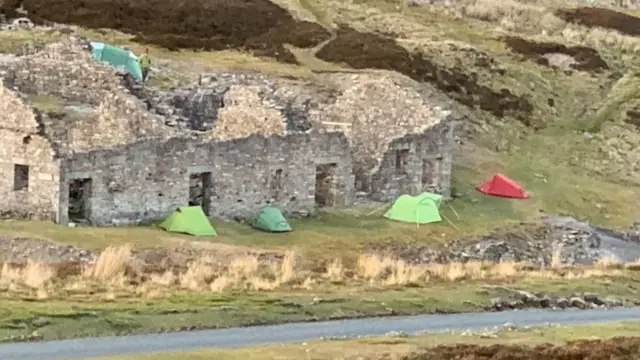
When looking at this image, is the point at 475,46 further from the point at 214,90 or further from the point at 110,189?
the point at 110,189

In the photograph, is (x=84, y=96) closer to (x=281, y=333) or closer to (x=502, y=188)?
(x=502, y=188)

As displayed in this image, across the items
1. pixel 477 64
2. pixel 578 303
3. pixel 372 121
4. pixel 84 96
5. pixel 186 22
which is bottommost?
pixel 578 303

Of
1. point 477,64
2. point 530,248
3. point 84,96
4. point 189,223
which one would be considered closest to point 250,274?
point 189,223

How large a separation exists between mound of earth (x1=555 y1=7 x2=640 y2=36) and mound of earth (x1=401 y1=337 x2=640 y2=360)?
227 feet

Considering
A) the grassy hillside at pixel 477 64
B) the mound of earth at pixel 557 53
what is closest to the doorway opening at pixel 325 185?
the grassy hillside at pixel 477 64

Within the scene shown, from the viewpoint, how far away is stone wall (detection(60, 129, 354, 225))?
1563 inches

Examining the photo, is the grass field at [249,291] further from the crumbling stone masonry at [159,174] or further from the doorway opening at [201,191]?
the doorway opening at [201,191]

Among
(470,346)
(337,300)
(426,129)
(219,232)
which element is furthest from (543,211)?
(470,346)

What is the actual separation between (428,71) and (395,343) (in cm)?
4651

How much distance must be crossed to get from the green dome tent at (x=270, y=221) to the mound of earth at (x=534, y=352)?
59.1 ft

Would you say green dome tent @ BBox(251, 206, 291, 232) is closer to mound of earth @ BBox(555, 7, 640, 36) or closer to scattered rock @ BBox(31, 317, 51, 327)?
scattered rock @ BBox(31, 317, 51, 327)

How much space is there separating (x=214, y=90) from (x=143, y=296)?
2317 centimetres

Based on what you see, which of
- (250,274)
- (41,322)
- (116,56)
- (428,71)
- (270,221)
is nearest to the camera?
(41,322)

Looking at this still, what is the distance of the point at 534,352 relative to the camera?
78.3ft
